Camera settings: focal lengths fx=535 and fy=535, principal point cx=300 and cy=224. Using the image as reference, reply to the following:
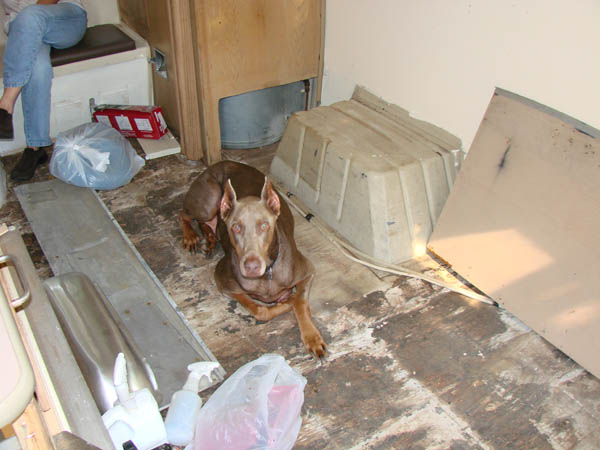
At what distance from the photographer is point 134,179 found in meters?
4.06

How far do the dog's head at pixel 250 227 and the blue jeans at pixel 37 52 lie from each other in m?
2.24

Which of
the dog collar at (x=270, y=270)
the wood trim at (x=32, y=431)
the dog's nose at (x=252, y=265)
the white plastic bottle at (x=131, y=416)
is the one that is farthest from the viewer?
the dog collar at (x=270, y=270)

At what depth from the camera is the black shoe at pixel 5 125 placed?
3754 mm

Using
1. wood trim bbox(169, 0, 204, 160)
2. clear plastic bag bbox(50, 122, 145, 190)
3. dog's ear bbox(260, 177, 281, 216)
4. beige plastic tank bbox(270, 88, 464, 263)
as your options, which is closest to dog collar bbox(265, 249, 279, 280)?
dog's ear bbox(260, 177, 281, 216)

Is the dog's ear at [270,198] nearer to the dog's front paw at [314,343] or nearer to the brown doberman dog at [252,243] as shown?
the brown doberman dog at [252,243]

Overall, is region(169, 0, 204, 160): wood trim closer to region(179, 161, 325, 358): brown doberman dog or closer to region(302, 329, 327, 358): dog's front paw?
region(179, 161, 325, 358): brown doberman dog

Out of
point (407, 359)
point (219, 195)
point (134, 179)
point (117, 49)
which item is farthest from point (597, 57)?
point (117, 49)

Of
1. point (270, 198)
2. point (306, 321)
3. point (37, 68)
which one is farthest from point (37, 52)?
point (306, 321)

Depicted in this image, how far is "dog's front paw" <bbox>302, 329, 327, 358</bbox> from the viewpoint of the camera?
2652mm

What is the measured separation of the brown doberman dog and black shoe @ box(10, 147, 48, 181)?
136 cm

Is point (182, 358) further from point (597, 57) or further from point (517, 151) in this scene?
point (597, 57)

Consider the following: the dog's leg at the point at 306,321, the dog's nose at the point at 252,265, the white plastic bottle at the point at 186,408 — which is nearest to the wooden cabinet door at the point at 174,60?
the dog's leg at the point at 306,321

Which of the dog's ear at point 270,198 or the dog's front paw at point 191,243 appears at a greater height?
the dog's ear at point 270,198

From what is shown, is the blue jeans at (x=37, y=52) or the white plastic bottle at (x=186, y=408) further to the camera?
the blue jeans at (x=37, y=52)
